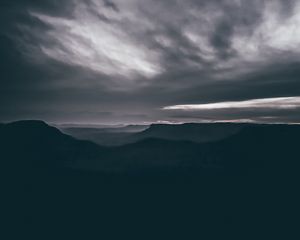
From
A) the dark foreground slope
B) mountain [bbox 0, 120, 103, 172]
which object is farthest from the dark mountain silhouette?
the dark foreground slope

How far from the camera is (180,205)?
5827 inches

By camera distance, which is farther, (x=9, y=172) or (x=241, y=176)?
(x=241, y=176)

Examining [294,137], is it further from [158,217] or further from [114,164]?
[114,164]

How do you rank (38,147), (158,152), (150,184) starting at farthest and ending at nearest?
(158,152) < (38,147) < (150,184)

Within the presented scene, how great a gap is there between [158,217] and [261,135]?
87695 millimetres

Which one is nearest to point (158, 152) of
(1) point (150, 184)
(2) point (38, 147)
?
(1) point (150, 184)

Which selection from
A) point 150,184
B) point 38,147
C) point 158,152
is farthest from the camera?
point 158,152

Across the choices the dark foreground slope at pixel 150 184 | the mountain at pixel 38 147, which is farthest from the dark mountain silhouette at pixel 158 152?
the dark foreground slope at pixel 150 184

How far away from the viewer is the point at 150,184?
15350cm

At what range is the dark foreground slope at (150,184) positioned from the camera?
13700 cm

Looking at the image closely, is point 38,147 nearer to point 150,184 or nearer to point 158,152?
point 150,184

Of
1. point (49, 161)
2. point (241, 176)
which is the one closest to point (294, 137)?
point (241, 176)

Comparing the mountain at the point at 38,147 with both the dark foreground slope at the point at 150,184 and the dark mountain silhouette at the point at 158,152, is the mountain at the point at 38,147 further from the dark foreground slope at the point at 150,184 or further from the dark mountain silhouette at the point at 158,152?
the dark foreground slope at the point at 150,184

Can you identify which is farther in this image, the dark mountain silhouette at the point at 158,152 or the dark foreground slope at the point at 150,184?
the dark mountain silhouette at the point at 158,152
